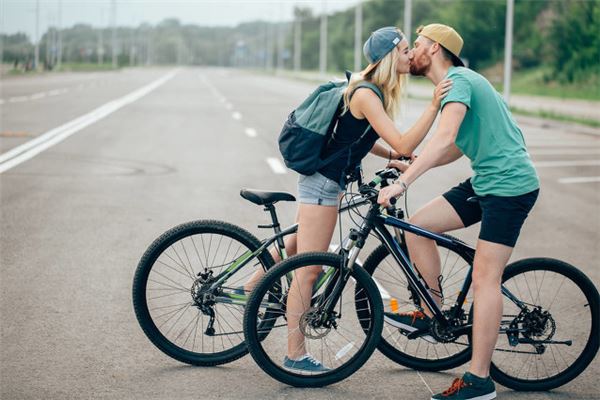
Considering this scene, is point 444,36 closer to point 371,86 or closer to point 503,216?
point 371,86

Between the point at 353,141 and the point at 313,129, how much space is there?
0.73ft

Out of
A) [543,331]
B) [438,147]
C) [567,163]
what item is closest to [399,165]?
[438,147]

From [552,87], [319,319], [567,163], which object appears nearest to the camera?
[319,319]

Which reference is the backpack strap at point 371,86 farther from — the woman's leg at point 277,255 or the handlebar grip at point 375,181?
the woman's leg at point 277,255

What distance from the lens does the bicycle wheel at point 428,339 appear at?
5.07 meters

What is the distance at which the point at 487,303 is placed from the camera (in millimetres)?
4629

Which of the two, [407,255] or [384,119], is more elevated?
[384,119]

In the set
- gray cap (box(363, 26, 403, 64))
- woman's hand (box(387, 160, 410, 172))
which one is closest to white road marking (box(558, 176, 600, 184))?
woman's hand (box(387, 160, 410, 172))

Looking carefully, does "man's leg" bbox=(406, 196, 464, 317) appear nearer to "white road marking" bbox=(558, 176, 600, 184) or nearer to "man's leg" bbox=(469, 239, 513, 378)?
"man's leg" bbox=(469, 239, 513, 378)

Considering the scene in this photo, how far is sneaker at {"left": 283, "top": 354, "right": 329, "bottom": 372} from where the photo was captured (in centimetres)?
485

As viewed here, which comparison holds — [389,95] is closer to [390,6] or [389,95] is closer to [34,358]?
[34,358]

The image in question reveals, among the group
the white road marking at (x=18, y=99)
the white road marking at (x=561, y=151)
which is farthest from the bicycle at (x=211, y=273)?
the white road marking at (x=18, y=99)

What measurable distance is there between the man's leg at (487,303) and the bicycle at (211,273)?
0.75m

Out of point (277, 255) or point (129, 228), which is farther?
point (129, 228)
